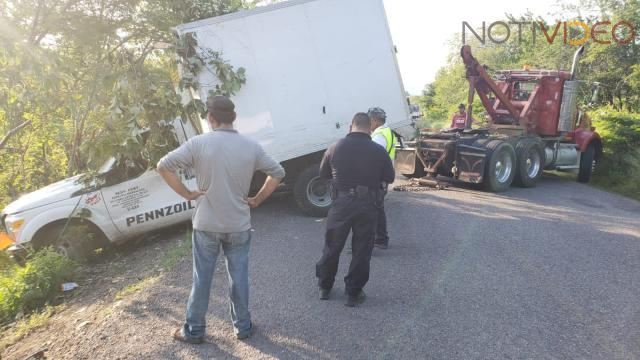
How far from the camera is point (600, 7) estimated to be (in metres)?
19.7

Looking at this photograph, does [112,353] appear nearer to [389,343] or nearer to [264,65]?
[389,343]

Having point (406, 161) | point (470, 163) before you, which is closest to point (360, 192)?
point (470, 163)

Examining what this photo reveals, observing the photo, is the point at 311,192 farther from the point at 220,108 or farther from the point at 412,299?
the point at 220,108

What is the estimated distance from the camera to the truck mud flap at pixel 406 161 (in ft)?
31.0

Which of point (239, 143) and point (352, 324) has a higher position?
point (239, 143)

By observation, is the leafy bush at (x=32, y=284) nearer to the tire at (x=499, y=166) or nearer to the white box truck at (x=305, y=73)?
the white box truck at (x=305, y=73)

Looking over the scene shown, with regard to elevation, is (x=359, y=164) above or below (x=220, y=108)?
below

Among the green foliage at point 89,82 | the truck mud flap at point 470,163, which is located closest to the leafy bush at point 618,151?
the truck mud flap at point 470,163

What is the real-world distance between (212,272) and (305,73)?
4.14 metres

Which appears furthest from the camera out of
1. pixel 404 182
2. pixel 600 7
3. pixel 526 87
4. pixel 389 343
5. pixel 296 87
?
pixel 600 7

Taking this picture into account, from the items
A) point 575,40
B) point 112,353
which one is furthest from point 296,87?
point 575,40

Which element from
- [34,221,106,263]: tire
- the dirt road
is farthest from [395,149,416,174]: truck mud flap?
[34,221,106,263]: tire

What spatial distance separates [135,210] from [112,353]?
3.03 meters

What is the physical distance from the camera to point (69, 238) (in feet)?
19.7
